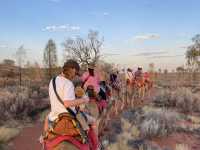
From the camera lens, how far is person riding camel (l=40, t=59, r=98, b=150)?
19.6 feet

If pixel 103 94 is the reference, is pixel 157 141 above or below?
below

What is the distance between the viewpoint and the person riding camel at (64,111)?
19.6 ft

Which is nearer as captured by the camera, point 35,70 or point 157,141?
point 157,141

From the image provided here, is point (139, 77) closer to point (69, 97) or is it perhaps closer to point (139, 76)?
point (139, 76)

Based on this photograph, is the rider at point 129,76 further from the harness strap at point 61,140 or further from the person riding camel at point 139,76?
the harness strap at point 61,140

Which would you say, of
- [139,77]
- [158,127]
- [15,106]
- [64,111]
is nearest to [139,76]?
[139,77]

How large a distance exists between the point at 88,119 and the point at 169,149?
5.76m

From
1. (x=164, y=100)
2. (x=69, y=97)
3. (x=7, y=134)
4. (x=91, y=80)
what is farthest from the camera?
(x=164, y=100)

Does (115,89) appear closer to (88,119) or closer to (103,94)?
(103,94)

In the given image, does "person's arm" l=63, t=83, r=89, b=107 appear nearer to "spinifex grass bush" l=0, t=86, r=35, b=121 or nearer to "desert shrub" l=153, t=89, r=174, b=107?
"spinifex grass bush" l=0, t=86, r=35, b=121

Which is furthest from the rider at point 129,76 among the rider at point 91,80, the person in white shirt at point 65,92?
the person in white shirt at point 65,92

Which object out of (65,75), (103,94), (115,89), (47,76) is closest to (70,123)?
(65,75)

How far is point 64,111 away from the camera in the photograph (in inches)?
240

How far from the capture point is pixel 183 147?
451 inches
